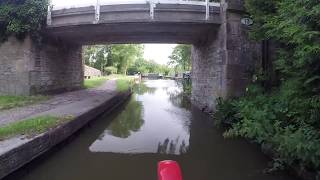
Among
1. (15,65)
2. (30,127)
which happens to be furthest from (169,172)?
(15,65)

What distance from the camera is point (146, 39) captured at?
2147 centimetres

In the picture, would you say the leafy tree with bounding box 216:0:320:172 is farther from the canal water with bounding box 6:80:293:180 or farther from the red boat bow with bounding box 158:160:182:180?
the red boat bow with bounding box 158:160:182:180

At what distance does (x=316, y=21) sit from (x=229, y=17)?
363 inches

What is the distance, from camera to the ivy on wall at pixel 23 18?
17109 mm

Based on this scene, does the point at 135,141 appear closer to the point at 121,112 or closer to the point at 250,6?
the point at 250,6

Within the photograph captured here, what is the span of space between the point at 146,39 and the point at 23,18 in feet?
21.6

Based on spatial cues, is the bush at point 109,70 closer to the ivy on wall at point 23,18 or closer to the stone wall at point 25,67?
the stone wall at point 25,67

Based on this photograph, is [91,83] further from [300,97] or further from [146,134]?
[300,97]

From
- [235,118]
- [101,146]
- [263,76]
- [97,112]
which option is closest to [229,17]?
[263,76]

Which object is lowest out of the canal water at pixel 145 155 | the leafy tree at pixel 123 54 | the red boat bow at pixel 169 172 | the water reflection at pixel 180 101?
the canal water at pixel 145 155

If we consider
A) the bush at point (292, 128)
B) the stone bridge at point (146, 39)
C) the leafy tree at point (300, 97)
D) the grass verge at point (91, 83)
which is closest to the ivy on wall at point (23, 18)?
the stone bridge at point (146, 39)

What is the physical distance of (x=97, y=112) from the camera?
15.6 metres

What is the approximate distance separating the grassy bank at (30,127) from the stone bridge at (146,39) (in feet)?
21.0

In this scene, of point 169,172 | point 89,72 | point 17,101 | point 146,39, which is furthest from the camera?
point 89,72
